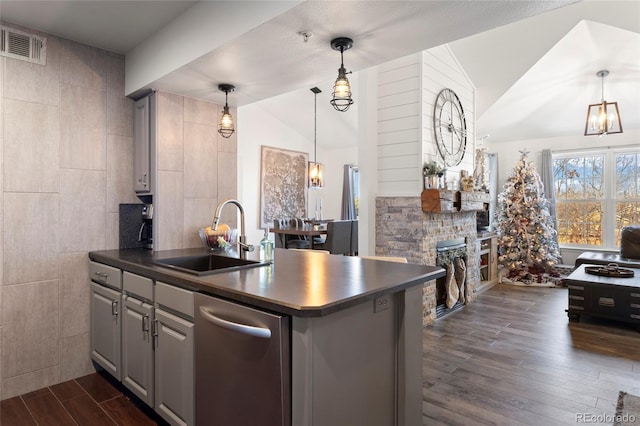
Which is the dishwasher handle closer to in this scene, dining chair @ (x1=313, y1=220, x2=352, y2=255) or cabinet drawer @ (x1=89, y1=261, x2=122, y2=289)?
cabinet drawer @ (x1=89, y1=261, x2=122, y2=289)

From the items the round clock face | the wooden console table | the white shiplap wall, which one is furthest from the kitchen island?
the wooden console table

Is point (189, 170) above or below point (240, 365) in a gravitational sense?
above

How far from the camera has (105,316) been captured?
254cm

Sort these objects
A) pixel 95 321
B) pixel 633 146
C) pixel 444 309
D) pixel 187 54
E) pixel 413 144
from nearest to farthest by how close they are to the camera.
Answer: pixel 187 54 → pixel 95 321 → pixel 413 144 → pixel 444 309 → pixel 633 146

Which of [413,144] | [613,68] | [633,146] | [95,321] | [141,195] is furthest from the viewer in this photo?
[633,146]

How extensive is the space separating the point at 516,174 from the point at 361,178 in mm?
3835

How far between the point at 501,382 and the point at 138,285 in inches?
103

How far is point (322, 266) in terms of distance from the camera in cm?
215

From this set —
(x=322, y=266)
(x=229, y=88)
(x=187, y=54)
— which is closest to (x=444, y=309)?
(x=322, y=266)

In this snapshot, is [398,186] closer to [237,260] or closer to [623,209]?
[237,260]

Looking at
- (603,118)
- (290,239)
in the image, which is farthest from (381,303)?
(603,118)

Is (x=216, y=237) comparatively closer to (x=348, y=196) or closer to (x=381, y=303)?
(x=381, y=303)

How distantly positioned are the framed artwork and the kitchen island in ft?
18.2

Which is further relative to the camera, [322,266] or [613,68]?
[613,68]
